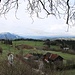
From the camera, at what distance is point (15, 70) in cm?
720

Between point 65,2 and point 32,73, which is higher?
point 65,2

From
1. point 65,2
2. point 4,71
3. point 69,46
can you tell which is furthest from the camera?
point 69,46

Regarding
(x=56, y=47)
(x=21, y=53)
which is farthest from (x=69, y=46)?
(x=21, y=53)

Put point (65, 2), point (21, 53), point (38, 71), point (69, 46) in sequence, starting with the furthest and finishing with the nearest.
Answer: point (69, 46) < point (21, 53) < point (38, 71) < point (65, 2)

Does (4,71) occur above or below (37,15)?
below

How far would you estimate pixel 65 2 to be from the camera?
379 cm

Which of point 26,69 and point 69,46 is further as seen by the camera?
point 69,46

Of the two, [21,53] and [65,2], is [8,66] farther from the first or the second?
[65,2]

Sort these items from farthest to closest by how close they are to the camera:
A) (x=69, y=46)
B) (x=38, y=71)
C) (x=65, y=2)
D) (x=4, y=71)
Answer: (x=69, y=46), (x=38, y=71), (x=4, y=71), (x=65, y=2)

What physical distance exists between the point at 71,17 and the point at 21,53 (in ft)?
18.8

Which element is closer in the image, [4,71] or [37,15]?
[37,15]

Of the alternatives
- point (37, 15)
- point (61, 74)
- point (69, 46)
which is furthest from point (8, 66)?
point (69, 46)

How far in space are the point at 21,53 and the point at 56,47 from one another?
49579 millimetres

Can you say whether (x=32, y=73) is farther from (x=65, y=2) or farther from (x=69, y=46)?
(x=69, y=46)
